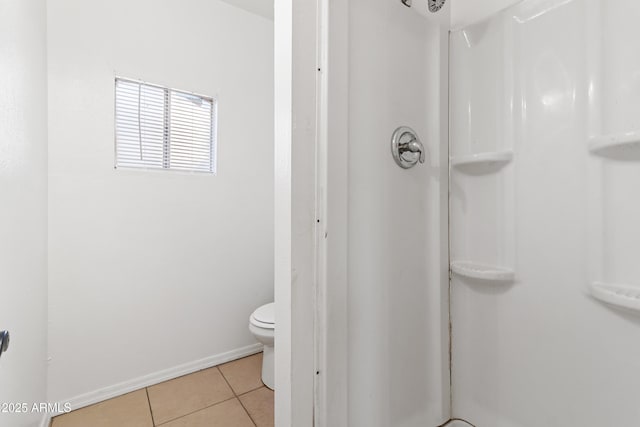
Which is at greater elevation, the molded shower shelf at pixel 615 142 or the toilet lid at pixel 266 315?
the molded shower shelf at pixel 615 142

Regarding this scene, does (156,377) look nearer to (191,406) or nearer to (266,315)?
(191,406)

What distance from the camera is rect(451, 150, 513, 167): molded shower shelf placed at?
1.12 metres

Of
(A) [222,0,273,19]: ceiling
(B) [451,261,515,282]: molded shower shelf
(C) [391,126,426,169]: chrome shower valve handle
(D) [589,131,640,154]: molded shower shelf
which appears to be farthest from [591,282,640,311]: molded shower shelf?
(A) [222,0,273,19]: ceiling

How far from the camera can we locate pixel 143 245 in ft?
5.58

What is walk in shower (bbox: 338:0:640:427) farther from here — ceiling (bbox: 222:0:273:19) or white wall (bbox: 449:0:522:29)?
ceiling (bbox: 222:0:273:19)

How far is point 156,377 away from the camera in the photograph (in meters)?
1.71

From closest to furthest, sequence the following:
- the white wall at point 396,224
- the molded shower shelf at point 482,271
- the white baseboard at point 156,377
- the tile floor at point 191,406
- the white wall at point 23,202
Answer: the white wall at point 23,202, the white wall at point 396,224, the molded shower shelf at point 482,271, the tile floor at point 191,406, the white baseboard at point 156,377

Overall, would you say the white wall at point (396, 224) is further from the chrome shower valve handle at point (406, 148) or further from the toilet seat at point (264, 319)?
the toilet seat at point (264, 319)

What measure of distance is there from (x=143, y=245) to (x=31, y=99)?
0.87m

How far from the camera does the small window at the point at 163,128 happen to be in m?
1.67

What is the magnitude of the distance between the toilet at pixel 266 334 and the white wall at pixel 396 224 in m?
0.78

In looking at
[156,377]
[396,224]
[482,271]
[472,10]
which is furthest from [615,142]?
[156,377]

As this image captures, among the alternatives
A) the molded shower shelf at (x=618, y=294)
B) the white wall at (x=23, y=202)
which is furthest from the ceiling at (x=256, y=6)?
the molded shower shelf at (x=618, y=294)

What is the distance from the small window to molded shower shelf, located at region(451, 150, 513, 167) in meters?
1.55
